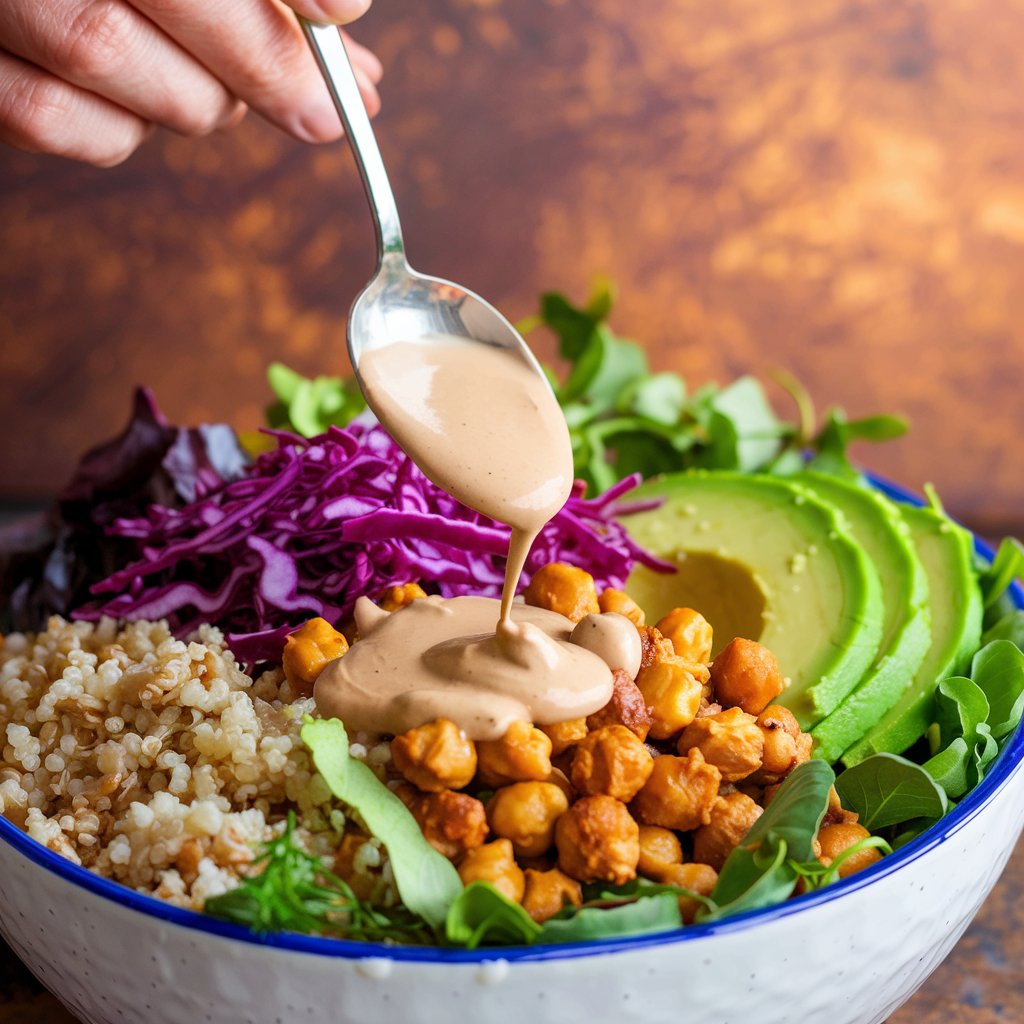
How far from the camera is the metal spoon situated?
1.95m

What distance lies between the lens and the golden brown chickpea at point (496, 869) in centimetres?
140

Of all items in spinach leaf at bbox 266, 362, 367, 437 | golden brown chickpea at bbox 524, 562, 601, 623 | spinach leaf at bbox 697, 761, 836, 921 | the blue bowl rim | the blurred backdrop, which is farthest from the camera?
the blurred backdrop

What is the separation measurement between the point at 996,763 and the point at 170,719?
3.71ft

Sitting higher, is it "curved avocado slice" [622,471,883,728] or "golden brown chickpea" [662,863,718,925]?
"golden brown chickpea" [662,863,718,925]

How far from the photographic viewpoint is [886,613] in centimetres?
204

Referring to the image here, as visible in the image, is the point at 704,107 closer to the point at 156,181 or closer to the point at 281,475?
the point at 156,181

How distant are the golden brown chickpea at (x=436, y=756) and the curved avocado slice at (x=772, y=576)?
2.09 ft

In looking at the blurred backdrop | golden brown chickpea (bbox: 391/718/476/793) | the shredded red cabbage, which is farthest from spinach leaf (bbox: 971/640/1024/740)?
the blurred backdrop

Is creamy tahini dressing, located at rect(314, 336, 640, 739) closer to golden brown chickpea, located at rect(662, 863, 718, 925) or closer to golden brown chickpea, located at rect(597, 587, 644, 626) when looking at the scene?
golden brown chickpea, located at rect(597, 587, 644, 626)

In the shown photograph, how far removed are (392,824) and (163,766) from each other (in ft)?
1.17

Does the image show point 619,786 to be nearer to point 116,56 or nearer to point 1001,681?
point 1001,681

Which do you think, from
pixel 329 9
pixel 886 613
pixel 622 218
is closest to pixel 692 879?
pixel 886 613

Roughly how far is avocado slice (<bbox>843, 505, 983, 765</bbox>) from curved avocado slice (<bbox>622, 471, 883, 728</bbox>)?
82 mm

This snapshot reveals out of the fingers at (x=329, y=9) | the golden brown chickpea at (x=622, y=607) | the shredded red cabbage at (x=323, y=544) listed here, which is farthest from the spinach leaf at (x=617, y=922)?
the fingers at (x=329, y=9)
